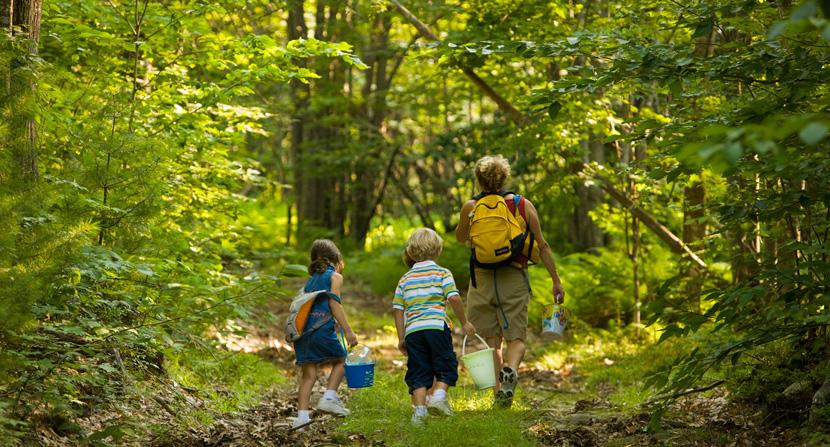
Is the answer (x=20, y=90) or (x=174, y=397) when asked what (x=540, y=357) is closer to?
(x=174, y=397)

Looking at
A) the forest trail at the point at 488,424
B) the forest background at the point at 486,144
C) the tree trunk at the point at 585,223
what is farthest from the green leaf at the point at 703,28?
the tree trunk at the point at 585,223

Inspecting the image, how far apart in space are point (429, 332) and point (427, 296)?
274 mm

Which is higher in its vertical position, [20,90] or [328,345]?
[20,90]

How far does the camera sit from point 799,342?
227 inches

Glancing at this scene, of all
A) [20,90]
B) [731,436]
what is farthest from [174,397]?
[731,436]

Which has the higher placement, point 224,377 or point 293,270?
point 293,270

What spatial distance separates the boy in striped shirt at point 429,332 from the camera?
250 inches

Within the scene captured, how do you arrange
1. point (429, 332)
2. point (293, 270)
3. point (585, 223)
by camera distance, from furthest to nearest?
point (585, 223)
point (429, 332)
point (293, 270)

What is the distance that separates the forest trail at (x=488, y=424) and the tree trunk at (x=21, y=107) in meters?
1.91

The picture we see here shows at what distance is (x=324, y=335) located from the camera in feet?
22.1

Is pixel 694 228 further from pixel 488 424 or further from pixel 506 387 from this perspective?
pixel 488 424

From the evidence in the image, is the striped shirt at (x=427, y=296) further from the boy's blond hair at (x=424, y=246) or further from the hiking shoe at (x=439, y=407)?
the hiking shoe at (x=439, y=407)

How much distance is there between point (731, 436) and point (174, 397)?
4049 mm

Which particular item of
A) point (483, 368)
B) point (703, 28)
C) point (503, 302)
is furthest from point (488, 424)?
point (703, 28)
